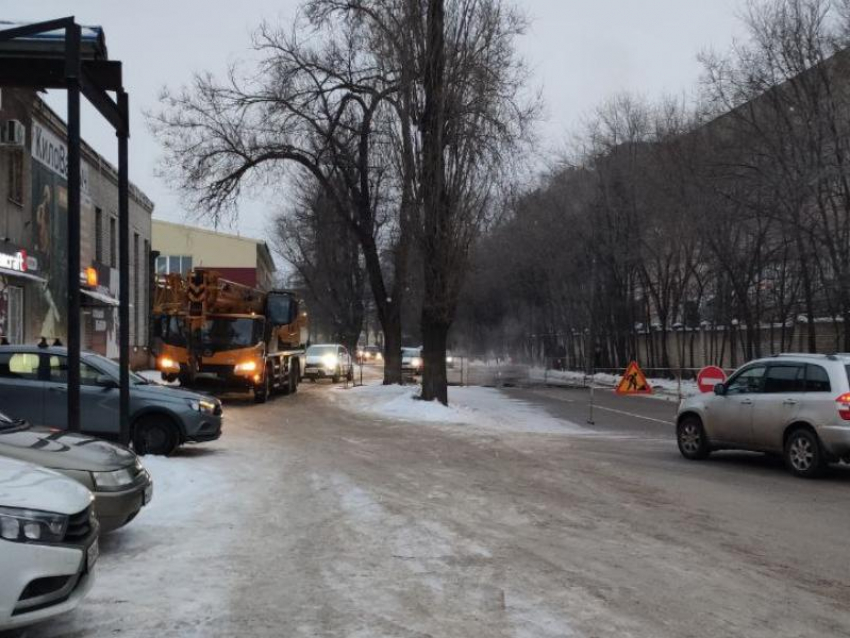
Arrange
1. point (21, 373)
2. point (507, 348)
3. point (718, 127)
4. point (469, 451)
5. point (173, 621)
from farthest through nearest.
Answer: point (507, 348) < point (718, 127) < point (469, 451) < point (21, 373) < point (173, 621)

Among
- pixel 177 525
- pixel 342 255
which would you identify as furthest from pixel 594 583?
pixel 342 255

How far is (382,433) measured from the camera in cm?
1717

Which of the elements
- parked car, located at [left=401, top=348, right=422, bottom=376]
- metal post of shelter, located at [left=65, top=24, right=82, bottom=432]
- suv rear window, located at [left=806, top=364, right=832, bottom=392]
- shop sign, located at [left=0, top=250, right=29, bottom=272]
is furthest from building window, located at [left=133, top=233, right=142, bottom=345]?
suv rear window, located at [left=806, top=364, right=832, bottom=392]

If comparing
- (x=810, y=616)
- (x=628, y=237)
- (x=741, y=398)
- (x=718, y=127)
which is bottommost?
(x=810, y=616)

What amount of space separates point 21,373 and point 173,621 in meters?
8.21

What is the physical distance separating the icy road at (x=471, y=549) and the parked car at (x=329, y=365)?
23.6 meters

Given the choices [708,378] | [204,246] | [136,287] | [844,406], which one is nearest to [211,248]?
[204,246]

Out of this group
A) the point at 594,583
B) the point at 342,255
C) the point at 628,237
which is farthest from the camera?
the point at 342,255

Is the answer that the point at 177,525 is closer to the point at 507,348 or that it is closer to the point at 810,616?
the point at 810,616

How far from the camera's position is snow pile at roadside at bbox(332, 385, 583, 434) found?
20.1 meters

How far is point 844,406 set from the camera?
11.0m

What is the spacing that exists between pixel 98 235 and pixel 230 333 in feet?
36.8

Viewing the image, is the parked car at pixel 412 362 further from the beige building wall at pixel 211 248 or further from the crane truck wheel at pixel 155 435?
the crane truck wheel at pixel 155 435

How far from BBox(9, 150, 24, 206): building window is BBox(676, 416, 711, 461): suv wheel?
58.5 ft
